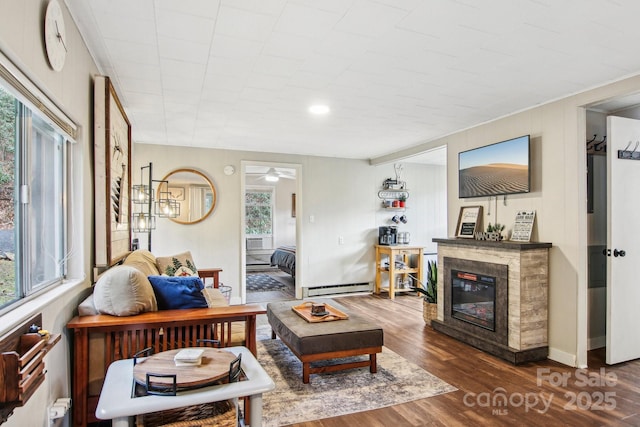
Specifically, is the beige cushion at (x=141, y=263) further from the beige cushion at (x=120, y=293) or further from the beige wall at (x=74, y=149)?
the beige cushion at (x=120, y=293)

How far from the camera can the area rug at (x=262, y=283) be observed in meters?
6.81

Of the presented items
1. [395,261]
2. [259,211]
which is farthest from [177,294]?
[259,211]

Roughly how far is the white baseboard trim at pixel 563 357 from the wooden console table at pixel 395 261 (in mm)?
2690

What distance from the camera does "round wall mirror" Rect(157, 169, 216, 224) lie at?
17.4ft

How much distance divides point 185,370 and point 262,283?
594 centimetres

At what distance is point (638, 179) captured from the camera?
335 centimetres

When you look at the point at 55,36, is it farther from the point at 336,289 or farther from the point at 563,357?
the point at 336,289

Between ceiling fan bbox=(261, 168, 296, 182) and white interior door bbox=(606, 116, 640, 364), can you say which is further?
ceiling fan bbox=(261, 168, 296, 182)

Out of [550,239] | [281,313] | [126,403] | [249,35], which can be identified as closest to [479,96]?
[550,239]

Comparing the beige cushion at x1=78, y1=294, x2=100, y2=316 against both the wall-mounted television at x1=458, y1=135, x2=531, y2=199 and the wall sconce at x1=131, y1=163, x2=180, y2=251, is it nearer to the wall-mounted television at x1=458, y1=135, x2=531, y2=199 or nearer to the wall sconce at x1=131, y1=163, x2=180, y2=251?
the wall sconce at x1=131, y1=163, x2=180, y2=251

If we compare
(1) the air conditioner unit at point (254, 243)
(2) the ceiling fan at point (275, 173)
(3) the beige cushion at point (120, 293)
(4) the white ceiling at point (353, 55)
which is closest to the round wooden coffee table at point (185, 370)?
(3) the beige cushion at point (120, 293)

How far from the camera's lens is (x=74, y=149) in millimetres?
2188

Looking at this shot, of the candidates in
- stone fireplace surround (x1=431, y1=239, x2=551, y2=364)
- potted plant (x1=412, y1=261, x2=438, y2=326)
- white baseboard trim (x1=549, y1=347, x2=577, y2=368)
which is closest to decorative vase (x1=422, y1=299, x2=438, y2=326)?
potted plant (x1=412, y1=261, x2=438, y2=326)

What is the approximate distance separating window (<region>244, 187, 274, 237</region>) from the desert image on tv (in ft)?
20.9
